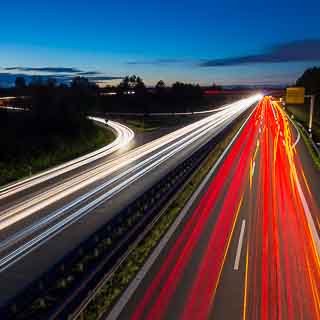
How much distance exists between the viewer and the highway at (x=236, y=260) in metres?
10.6

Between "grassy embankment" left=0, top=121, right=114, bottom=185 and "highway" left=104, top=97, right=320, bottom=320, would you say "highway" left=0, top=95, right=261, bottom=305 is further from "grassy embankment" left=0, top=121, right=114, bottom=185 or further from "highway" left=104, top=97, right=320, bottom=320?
"highway" left=104, top=97, right=320, bottom=320

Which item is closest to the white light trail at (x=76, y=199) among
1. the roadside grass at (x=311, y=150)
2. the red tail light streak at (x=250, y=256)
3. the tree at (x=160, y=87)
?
the red tail light streak at (x=250, y=256)

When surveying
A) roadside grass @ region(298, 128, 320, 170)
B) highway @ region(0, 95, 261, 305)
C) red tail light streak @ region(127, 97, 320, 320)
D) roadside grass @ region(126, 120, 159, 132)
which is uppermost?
red tail light streak @ region(127, 97, 320, 320)

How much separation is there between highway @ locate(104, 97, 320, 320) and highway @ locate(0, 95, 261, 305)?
3916 mm

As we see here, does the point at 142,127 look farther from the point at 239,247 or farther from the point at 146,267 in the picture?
the point at 146,267

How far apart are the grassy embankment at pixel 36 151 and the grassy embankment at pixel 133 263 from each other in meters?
14.2

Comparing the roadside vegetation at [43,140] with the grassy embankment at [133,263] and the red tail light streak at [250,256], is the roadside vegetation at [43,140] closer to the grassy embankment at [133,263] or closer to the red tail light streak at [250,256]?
the grassy embankment at [133,263]

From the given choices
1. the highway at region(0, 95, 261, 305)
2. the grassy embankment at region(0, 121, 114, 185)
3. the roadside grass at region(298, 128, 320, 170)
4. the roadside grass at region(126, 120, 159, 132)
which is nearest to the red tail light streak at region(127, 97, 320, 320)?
the highway at region(0, 95, 261, 305)

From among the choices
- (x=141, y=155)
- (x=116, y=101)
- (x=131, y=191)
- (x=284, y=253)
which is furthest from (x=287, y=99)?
(x=116, y=101)

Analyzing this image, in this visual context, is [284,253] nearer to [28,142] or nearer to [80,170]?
[80,170]

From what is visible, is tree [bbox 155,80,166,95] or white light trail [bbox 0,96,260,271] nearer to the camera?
white light trail [bbox 0,96,260,271]

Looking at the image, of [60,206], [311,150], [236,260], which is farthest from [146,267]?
[311,150]

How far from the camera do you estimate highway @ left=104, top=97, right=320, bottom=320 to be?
1062 cm

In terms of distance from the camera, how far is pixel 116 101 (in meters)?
159
